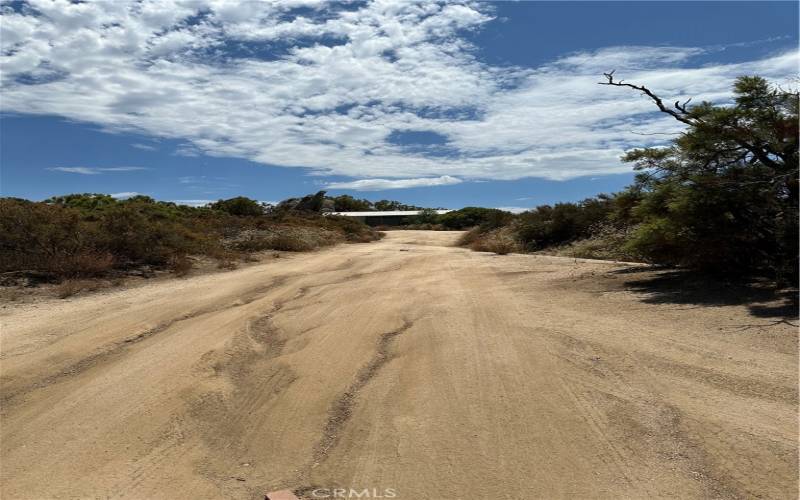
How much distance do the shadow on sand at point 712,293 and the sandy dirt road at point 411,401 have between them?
0.24 metres

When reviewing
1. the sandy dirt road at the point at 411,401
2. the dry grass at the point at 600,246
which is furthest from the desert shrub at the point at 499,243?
the sandy dirt road at the point at 411,401

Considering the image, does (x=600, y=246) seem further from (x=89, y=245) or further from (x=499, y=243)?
(x=89, y=245)

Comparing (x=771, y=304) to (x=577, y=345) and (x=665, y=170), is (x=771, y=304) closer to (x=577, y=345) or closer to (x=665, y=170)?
→ (x=577, y=345)

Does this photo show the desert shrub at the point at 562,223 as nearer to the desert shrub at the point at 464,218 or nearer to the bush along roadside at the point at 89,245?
the bush along roadside at the point at 89,245

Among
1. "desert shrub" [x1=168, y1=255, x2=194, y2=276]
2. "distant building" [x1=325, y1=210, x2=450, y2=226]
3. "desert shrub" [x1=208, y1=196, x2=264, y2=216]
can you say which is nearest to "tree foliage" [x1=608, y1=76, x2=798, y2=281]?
"desert shrub" [x1=168, y1=255, x2=194, y2=276]

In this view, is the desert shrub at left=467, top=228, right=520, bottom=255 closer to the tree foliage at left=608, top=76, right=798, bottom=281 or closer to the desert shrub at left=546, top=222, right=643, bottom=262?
the desert shrub at left=546, top=222, right=643, bottom=262

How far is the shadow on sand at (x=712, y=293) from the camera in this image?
7.64m

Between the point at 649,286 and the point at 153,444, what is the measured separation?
8447 mm

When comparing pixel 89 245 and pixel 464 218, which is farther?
pixel 464 218

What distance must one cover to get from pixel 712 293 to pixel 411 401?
6.08 meters

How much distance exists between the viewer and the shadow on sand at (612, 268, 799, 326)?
7.64m

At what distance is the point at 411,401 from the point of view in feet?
17.3

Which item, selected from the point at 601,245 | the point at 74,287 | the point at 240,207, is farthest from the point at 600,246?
the point at 240,207

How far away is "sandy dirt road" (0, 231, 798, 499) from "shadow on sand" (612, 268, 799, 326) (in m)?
0.24
